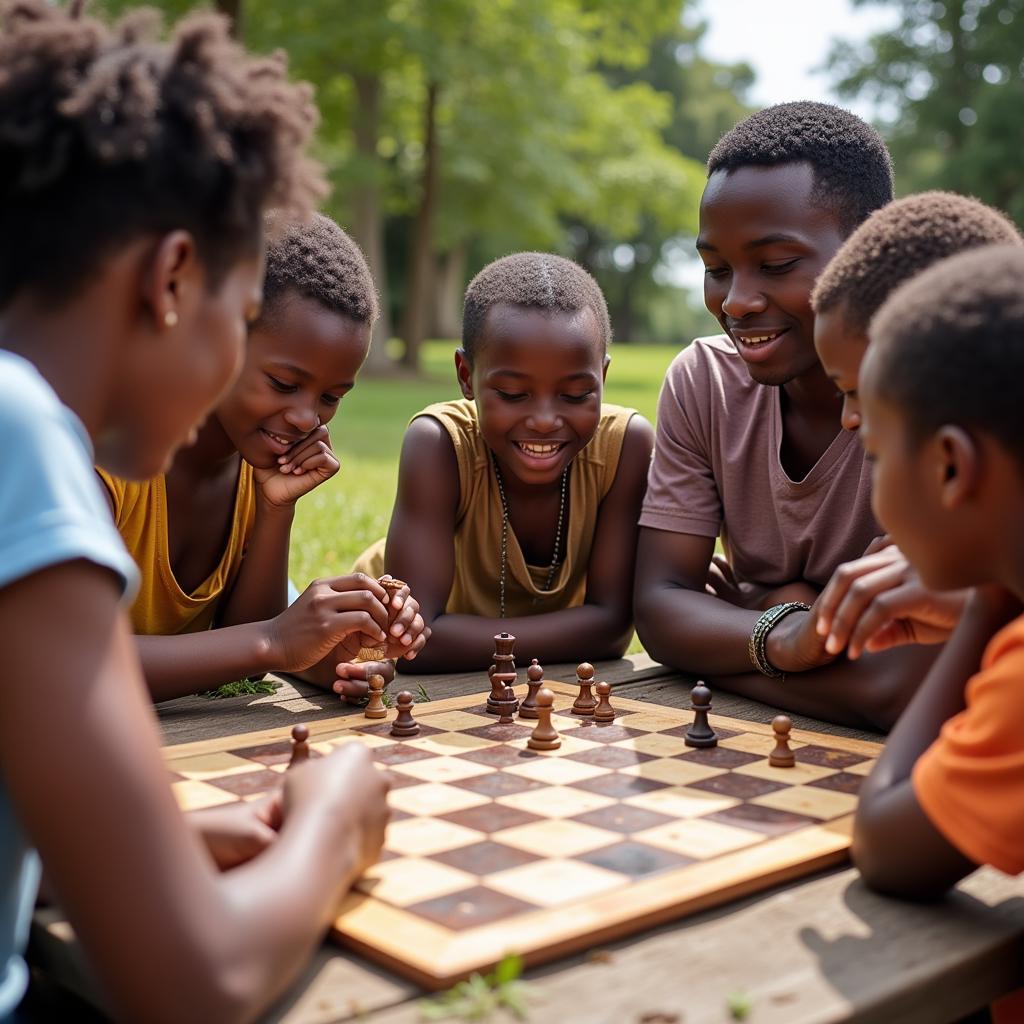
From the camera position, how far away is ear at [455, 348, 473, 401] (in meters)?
4.06

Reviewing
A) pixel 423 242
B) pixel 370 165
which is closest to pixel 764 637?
pixel 370 165

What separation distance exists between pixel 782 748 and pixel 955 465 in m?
0.93

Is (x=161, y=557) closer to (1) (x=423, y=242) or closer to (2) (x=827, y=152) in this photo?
(2) (x=827, y=152)

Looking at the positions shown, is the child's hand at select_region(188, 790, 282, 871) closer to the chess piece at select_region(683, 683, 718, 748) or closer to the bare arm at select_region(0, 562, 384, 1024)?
the bare arm at select_region(0, 562, 384, 1024)

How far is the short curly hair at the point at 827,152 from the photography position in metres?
3.43

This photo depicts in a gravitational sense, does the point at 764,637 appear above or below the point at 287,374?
below

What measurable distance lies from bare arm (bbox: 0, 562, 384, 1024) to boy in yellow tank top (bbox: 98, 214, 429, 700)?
1634 millimetres

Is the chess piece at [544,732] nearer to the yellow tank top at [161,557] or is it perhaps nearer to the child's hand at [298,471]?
the child's hand at [298,471]

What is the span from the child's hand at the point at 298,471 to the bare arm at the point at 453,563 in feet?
1.27

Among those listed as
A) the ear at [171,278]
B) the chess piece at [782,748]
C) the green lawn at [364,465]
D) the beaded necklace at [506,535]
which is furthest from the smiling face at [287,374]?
the green lawn at [364,465]

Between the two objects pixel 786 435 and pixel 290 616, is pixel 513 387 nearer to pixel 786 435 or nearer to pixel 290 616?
pixel 786 435

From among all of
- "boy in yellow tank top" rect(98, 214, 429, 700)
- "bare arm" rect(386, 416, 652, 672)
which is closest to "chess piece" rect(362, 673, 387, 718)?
"boy in yellow tank top" rect(98, 214, 429, 700)

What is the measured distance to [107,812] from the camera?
4.46ft

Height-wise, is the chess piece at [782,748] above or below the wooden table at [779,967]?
above
